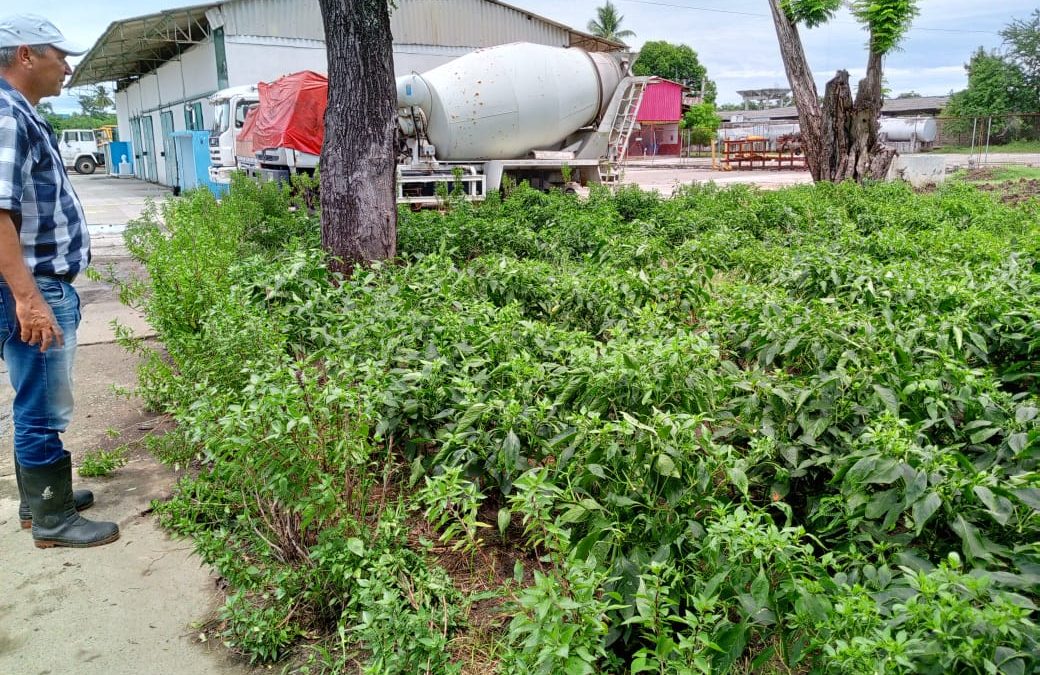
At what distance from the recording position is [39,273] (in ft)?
11.0

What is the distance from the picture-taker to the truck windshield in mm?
18672

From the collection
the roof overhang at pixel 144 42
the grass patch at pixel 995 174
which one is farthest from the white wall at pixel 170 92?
the grass patch at pixel 995 174

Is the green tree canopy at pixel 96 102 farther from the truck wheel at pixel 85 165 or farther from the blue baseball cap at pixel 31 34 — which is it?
the blue baseball cap at pixel 31 34

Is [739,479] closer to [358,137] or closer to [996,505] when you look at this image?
[996,505]

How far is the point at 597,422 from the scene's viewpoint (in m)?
2.65

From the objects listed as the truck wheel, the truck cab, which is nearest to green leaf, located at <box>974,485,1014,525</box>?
the truck cab

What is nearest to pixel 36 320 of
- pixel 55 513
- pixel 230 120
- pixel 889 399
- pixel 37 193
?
pixel 37 193

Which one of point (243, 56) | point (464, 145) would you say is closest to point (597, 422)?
point (464, 145)

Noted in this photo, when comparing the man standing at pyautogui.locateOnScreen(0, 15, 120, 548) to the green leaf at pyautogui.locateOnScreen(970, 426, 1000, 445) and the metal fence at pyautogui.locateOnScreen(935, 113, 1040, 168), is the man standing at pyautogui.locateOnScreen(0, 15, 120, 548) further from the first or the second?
the metal fence at pyautogui.locateOnScreen(935, 113, 1040, 168)

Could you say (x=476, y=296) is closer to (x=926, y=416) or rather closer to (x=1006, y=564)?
(x=926, y=416)

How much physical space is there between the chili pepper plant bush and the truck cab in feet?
48.3

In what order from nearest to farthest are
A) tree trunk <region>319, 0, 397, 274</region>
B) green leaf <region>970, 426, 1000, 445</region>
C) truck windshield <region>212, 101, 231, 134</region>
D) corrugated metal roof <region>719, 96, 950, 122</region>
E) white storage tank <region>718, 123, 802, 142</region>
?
green leaf <region>970, 426, 1000, 445</region>, tree trunk <region>319, 0, 397, 274</region>, truck windshield <region>212, 101, 231, 134</region>, white storage tank <region>718, 123, 802, 142</region>, corrugated metal roof <region>719, 96, 950, 122</region>

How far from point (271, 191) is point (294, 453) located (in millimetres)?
7209

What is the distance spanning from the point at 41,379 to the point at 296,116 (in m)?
11.7
